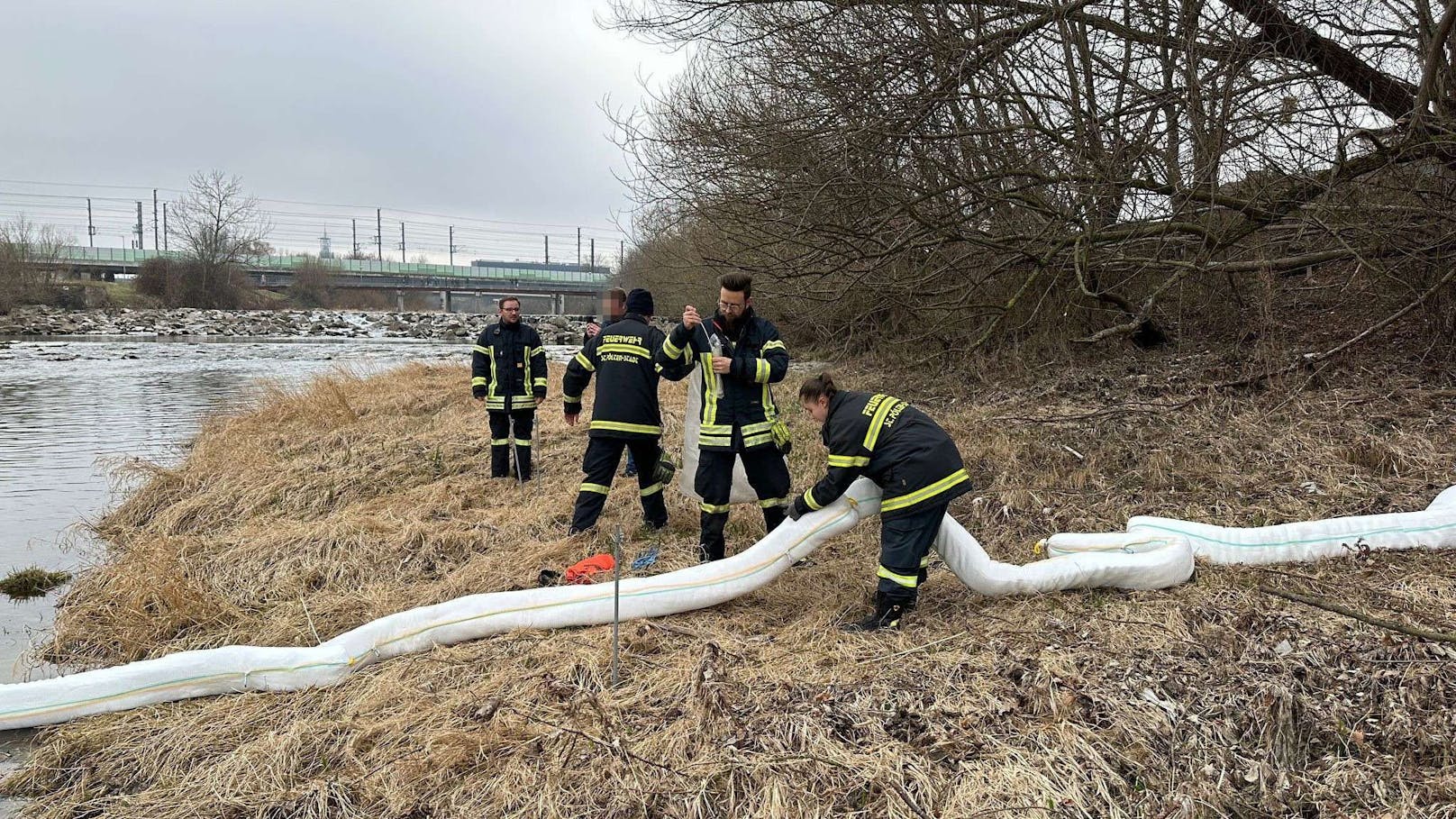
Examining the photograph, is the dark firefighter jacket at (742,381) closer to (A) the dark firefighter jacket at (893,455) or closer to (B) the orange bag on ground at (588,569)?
(A) the dark firefighter jacket at (893,455)

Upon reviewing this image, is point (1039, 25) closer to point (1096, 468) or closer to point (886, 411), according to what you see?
point (1096, 468)

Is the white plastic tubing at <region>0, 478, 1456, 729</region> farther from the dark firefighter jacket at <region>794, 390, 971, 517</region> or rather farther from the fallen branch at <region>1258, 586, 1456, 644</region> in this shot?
the fallen branch at <region>1258, 586, 1456, 644</region>

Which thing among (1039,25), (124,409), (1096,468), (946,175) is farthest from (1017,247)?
(124,409)

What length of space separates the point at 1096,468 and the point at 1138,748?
375cm

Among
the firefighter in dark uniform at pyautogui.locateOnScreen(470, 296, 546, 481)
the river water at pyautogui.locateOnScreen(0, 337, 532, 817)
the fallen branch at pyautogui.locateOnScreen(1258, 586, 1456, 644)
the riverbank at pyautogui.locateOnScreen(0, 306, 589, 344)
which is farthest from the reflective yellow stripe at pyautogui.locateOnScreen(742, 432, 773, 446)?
the riverbank at pyautogui.locateOnScreen(0, 306, 589, 344)

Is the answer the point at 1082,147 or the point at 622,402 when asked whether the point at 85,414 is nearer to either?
the point at 622,402

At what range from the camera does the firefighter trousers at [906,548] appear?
4008 millimetres

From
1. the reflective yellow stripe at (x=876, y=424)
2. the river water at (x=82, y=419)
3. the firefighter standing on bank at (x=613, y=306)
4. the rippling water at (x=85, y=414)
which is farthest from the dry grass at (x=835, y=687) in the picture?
the firefighter standing on bank at (x=613, y=306)

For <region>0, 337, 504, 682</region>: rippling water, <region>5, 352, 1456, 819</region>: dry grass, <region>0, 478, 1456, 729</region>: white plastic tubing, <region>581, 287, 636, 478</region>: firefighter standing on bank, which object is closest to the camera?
<region>5, 352, 1456, 819</region>: dry grass

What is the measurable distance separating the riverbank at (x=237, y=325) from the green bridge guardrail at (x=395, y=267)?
21.2 ft

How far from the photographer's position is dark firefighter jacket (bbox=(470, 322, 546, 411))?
7.50 metres

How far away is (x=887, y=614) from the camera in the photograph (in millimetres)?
4078

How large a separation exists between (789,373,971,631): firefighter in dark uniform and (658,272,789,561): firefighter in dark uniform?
710 mm

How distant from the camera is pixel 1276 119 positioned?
251 inches
